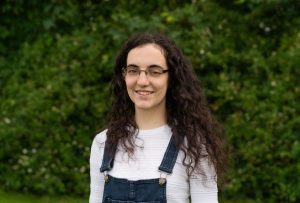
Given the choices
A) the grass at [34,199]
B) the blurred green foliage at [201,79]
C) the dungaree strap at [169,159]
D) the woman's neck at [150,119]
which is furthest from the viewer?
the grass at [34,199]

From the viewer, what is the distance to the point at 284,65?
591 centimetres

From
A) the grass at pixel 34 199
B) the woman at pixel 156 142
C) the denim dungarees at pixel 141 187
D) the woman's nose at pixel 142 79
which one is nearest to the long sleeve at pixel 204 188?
the woman at pixel 156 142

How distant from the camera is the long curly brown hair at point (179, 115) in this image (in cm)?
263

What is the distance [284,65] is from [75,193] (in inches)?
80.9

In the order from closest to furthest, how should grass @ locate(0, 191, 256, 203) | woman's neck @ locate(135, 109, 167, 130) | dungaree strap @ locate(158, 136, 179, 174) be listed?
dungaree strap @ locate(158, 136, 179, 174) < woman's neck @ locate(135, 109, 167, 130) < grass @ locate(0, 191, 256, 203)

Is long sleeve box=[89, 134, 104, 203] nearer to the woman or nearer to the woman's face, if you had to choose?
the woman

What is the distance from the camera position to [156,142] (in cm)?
263

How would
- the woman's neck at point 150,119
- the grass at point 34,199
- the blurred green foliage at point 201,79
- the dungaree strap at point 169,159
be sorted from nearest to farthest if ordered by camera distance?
the dungaree strap at point 169,159 < the woman's neck at point 150,119 < the blurred green foliage at point 201,79 < the grass at point 34,199

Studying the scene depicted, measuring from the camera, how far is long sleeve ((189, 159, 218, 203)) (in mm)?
2574

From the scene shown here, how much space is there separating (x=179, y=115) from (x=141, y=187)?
1.16 ft

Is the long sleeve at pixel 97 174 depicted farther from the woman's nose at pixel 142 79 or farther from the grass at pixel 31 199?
the grass at pixel 31 199

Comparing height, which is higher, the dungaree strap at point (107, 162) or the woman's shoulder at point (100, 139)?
the woman's shoulder at point (100, 139)

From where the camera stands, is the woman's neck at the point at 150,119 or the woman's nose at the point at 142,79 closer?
the woman's nose at the point at 142,79

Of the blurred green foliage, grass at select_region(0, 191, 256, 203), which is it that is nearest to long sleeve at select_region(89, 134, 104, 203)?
the blurred green foliage
